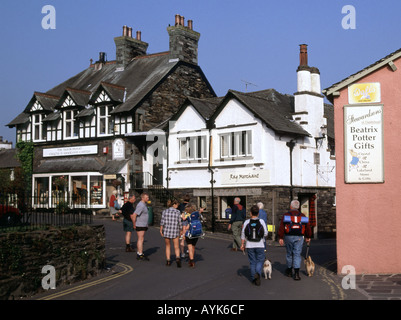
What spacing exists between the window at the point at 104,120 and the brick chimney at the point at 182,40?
19.2ft

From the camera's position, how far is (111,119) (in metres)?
37.1

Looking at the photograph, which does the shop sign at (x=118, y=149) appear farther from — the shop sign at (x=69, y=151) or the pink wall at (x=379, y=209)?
the pink wall at (x=379, y=209)

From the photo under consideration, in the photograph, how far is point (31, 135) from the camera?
4144 centimetres

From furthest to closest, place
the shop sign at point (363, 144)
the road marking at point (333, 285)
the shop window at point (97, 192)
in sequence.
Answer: the shop window at point (97, 192) → the shop sign at point (363, 144) → the road marking at point (333, 285)

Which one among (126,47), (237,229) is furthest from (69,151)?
(237,229)

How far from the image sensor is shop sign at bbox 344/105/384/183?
14.9 meters

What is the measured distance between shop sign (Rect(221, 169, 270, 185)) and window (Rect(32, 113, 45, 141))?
1608 cm

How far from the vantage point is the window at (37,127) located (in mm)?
40906

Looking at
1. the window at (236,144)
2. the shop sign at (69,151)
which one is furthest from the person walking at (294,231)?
the shop sign at (69,151)

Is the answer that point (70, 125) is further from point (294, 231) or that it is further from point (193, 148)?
point (294, 231)

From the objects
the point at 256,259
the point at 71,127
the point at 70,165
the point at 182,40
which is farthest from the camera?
the point at 71,127

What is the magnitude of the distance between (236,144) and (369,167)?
53.0ft
